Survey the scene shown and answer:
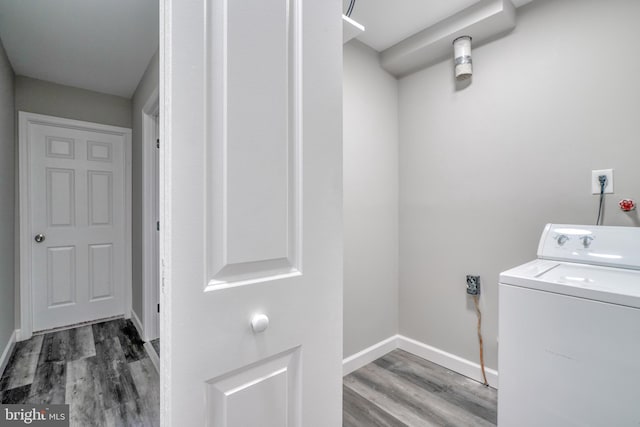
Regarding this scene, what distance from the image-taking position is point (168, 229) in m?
0.59

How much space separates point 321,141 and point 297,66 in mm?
207

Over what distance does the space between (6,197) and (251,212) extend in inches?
111

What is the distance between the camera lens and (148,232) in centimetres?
255

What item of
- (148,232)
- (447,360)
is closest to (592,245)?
A: (447,360)

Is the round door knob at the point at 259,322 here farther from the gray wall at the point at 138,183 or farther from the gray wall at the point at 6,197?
the gray wall at the point at 6,197

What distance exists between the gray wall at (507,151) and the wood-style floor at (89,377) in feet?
6.34

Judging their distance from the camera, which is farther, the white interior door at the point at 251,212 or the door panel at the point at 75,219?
the door panel at the point at 75,219

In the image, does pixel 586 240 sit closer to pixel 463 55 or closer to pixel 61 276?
pixel 463 55

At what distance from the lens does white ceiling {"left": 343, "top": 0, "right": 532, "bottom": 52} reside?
1.76 metres

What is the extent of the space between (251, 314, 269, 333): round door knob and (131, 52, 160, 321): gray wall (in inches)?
94.0

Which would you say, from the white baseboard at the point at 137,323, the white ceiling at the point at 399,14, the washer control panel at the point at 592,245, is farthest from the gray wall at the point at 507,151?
the white baseboard at the point at 137,323

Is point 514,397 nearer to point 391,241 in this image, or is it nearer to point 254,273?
point 254,273

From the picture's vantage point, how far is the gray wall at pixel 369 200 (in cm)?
206

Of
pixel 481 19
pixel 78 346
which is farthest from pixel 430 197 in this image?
pixel 78 346
